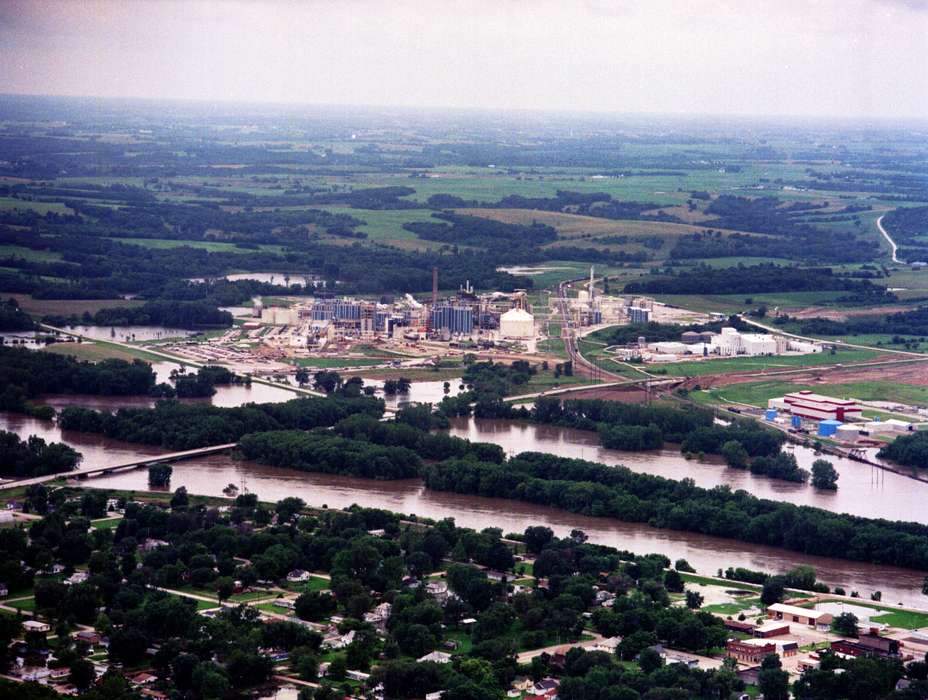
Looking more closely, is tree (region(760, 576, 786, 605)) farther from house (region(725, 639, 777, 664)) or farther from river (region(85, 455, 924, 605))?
house (region(725, 639, 777, 664))

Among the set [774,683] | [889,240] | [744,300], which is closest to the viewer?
[774,683]

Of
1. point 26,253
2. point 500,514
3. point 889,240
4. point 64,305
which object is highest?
point 889,240

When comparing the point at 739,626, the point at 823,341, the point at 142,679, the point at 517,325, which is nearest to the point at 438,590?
the point at 739,626

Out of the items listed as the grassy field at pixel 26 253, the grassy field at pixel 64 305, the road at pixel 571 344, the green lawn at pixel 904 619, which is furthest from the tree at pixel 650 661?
the grassy field at pixel 26 253

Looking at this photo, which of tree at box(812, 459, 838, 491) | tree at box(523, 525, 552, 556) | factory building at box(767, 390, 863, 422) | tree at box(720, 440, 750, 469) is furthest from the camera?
factory building at box(767, 390, 863, 422)

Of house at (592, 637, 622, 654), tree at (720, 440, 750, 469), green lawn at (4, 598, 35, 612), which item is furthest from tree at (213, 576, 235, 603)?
tree at (720, 440, 750, 469)

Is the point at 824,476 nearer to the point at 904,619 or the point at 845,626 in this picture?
the point at 904,619

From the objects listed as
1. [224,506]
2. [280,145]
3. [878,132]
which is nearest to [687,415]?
[224,506]
